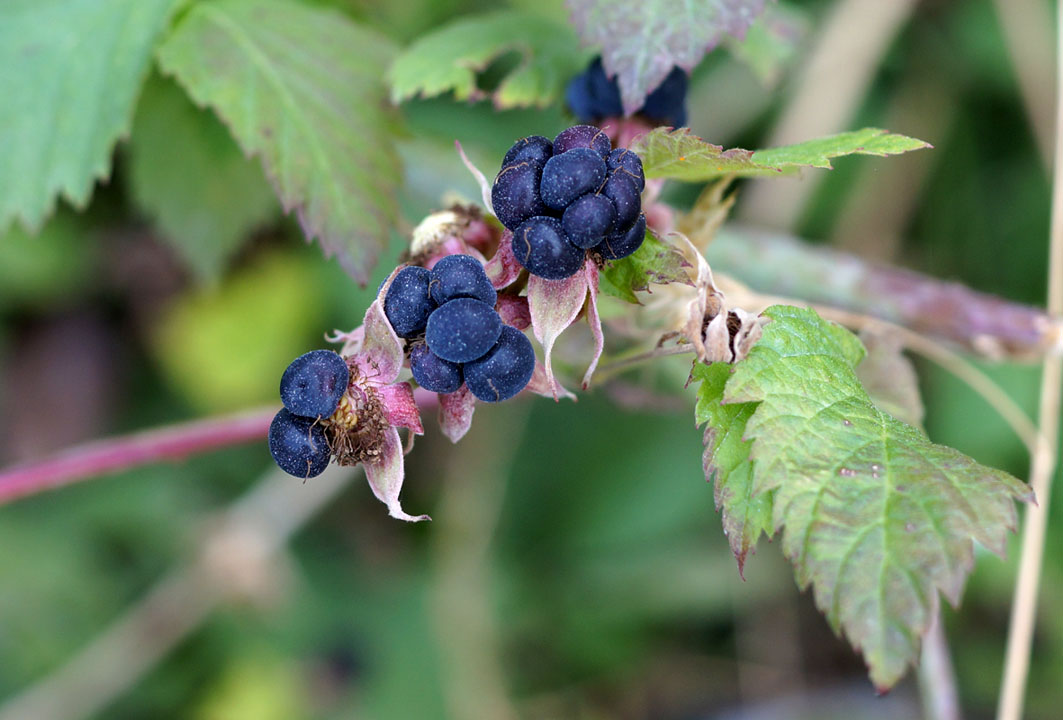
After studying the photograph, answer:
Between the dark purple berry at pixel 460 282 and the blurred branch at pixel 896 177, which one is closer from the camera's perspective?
the dark purple berry at pixel 460 282

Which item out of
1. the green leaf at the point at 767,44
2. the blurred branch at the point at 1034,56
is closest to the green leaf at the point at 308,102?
the green leaf at the point at 767,44

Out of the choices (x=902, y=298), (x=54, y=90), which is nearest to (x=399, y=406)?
(x=902, y=298)

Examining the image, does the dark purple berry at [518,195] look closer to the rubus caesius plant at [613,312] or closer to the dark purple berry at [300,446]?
the rubus caesius plant at [613,312]

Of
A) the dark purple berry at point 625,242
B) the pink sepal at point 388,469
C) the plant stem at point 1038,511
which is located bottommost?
the plant stem at point 1038,511

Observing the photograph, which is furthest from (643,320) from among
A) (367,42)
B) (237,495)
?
(237,495)

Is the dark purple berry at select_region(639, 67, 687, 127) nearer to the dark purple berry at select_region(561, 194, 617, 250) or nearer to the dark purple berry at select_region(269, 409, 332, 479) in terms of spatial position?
the dark purple berry at select_region(561, 194, 617, 250)

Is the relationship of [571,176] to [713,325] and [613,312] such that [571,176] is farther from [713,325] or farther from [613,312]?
[613,312]

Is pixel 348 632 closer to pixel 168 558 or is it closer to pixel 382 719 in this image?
pixel 382 719
